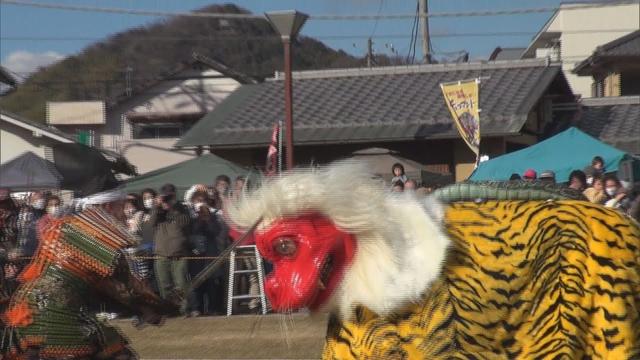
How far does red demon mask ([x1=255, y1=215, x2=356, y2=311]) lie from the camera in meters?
3.72

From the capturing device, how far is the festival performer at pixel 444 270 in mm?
3744

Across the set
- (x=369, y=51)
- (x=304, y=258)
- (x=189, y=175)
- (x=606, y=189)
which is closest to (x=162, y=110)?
(x=369, y=51)

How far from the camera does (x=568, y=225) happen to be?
4.11 meters

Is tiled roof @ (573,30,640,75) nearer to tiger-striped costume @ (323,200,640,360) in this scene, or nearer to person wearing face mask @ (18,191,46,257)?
person wearing face mask @ (18,191,46,257)

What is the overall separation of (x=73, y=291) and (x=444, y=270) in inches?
76.1

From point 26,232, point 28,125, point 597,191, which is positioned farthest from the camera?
point 28,125

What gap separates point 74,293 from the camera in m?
4.97

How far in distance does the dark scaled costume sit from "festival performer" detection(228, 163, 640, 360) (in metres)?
1.30

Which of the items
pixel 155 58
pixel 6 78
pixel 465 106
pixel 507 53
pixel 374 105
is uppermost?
pixel 507 53

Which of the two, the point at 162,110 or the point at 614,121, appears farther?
the point at 162,110

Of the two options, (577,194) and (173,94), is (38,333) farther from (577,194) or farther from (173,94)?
(173,94)

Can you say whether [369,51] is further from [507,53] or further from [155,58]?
[507,53]

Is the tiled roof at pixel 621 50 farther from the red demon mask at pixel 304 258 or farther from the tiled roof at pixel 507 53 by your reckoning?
the red demon mask at pixel 304 258

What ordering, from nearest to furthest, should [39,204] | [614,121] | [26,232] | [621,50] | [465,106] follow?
[26,232] → [39,204] → [465,106] → [614,121] → [621,50]
